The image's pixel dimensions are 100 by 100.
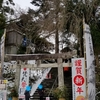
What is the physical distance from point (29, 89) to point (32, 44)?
7667 mm

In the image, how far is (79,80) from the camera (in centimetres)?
1292

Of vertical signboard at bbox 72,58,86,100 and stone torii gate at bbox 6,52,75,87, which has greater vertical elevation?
stone torii gate at bbox 6,52,75,87

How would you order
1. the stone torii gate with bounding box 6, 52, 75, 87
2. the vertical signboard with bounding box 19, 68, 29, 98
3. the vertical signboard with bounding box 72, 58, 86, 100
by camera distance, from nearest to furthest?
the vertical signboard with bounding box 72, 58, 86, 100, the stone torii gate with bounding box 6, 52, 75, 87, the vertical signboard with bounding box 19, 68, 29, 98

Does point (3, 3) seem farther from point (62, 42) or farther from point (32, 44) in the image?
point (62, 42)

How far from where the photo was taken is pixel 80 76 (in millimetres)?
12977

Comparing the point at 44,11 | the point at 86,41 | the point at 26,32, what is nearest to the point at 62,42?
the point at 44,11

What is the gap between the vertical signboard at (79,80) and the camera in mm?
12781

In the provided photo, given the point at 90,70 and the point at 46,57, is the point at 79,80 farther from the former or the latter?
the point at 46,57

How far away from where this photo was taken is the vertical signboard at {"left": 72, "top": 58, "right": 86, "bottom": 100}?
12781 millimetres

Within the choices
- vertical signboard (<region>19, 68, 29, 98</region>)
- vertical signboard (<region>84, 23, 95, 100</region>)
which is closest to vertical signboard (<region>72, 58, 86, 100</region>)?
vertical signboard (<region>84, 23, 95, 100</region>)

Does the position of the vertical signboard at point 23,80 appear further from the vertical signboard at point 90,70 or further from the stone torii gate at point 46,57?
the vertical signboard at point 90,70

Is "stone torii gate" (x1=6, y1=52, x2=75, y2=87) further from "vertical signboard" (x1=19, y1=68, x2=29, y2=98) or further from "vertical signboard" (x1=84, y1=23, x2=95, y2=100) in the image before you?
"vertical signboard" (x1=84, y1=23, x2=95, y2=100)

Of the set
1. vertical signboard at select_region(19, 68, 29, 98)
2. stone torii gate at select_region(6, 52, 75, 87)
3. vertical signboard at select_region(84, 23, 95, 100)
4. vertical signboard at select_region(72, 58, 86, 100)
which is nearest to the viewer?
vertical signboard at select_region(84, 23, 95, 100)

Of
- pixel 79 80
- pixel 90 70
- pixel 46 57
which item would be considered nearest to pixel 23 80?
pixel 46 57
